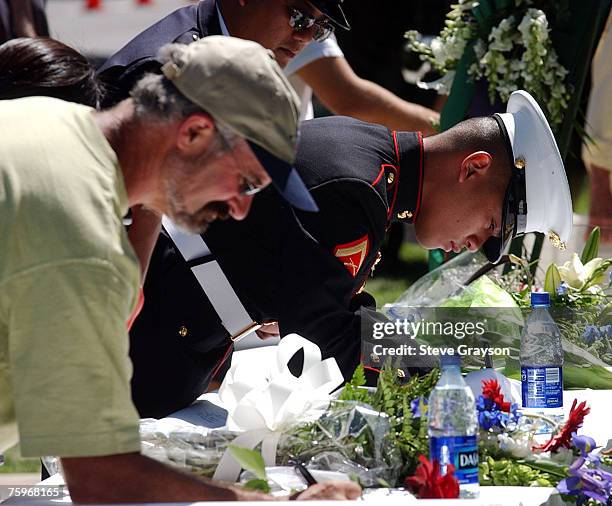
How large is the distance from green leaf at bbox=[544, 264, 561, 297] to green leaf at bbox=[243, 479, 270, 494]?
1.28 meters

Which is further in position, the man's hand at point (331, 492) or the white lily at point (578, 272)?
the white lily at point (578, 272)

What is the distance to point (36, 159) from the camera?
1608mm

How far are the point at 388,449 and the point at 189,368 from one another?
2.77 ft

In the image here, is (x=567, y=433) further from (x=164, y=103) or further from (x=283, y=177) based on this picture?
(x=164, y=103)

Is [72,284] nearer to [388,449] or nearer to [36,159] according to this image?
[36,159]

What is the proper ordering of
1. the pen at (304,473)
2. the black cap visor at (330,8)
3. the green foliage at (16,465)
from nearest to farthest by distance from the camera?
the pen at (304,473)
the black cap visor at (330,8)
the green foliage at (16,465)

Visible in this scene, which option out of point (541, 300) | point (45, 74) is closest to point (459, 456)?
point (541, 300)

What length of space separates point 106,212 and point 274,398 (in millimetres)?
696

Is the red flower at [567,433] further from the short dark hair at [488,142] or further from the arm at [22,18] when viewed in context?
the arm at [22,18]

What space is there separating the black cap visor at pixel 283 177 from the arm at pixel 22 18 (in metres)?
2.83

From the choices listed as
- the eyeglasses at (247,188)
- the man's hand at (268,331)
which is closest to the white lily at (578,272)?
Result: the man's hand at (268,331)

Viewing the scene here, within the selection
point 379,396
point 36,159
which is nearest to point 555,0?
point 379,396

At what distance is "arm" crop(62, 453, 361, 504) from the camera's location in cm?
163

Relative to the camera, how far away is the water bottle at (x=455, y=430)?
1.82 meters
